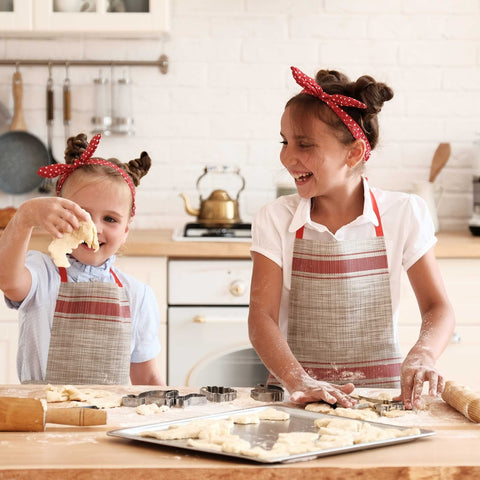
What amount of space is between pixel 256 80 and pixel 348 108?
1605 millimetres

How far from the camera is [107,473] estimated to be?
938 mm

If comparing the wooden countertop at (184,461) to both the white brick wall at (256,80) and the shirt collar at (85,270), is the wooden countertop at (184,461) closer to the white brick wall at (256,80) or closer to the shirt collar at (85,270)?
the shirt collar at (85,270)

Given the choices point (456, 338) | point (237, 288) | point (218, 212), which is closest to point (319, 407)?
point (237, 288)

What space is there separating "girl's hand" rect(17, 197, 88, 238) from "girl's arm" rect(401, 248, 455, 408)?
587 mm

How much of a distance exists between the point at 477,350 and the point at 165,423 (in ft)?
5.97

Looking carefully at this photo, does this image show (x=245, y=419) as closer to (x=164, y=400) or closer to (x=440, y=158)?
(x=164, y=400)

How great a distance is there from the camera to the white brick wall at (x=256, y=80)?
3240mm

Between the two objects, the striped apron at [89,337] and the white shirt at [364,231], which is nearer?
the striped apron at [89,337]

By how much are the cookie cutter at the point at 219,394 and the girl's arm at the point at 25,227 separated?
13.5 inches

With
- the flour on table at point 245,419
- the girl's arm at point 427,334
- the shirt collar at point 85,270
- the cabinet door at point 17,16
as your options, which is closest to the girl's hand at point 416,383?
the girl's arm at point 427,334

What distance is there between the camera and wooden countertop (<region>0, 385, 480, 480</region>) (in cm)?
94

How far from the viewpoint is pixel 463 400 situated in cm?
125

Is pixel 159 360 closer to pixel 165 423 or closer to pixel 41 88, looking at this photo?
pixel 41 88

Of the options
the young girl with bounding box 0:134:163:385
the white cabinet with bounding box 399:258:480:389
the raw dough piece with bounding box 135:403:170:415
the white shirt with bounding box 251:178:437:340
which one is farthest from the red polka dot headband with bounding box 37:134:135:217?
the white cabinet with bounding box 399:258:480:389
